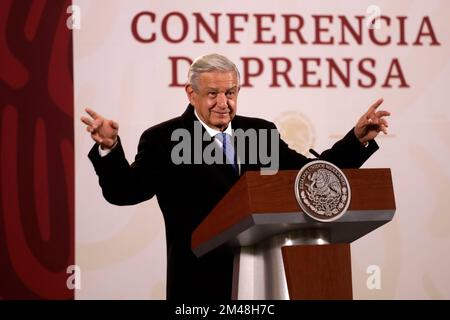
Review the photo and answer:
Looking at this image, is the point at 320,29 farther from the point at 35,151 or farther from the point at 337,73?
the point at 35,151

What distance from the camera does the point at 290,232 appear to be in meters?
1.82

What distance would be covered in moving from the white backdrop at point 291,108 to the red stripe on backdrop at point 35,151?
67 mm

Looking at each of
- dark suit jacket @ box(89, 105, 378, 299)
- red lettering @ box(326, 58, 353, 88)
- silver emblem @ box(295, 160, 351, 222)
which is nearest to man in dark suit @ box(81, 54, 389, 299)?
dark suit jacket @ box(89, 105, 378, 299)

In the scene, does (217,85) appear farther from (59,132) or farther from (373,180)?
(59,132)

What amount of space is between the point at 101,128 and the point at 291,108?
172cm

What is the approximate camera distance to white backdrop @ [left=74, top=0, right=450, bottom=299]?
358 centimetres

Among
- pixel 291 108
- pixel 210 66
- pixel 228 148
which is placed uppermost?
pixel 291 108

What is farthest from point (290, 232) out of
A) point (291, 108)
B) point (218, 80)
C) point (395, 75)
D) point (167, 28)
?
point (395, 75)

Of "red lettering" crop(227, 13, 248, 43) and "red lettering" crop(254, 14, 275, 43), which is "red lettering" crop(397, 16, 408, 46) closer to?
"red lettering" crop(254, 14, 275, 43)

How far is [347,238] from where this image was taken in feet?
6.66

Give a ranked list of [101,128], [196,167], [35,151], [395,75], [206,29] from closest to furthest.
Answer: [101,128]
[196,167]
[35,151]
[206,29]
[395,75]

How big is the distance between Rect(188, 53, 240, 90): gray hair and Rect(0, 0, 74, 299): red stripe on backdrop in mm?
1170

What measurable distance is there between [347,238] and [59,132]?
76.1 inches

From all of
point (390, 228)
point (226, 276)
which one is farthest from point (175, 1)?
point (226, 276)
